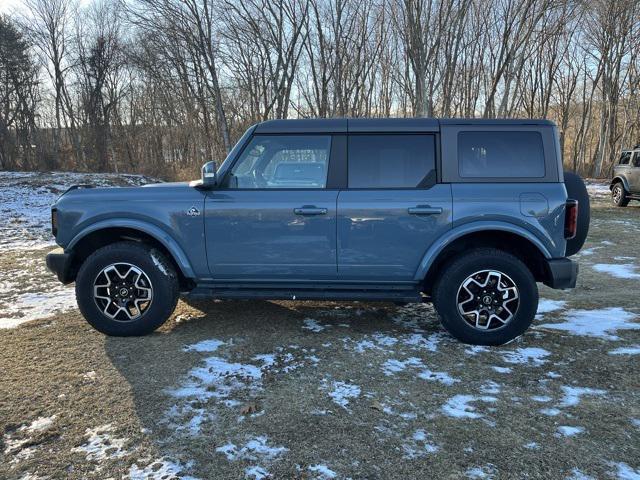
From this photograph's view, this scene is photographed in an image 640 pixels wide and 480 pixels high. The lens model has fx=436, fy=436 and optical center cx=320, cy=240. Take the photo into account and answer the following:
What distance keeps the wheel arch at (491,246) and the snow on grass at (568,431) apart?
1507mm

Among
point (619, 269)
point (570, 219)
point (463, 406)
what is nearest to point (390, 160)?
point (570, 219)

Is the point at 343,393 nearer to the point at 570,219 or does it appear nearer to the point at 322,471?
the point at 322,471

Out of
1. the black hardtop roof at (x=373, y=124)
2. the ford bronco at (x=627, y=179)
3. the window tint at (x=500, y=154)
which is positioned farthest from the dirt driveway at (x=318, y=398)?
the ford bronco at (x=627, y=179)

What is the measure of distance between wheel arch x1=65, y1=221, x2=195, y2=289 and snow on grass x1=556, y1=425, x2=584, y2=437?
3.09 meters

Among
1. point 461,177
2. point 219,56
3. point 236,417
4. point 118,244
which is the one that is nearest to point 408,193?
point 461,177

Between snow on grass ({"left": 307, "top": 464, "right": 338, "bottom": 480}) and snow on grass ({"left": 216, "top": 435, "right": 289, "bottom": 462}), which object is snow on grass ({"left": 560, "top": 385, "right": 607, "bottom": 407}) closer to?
snow on grass ({"left": 307, "top": 464, "right": 338, "bottom": 480})

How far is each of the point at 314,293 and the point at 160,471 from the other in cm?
200

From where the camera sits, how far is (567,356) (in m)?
3.65

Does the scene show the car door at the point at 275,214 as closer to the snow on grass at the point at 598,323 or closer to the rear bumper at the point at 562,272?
the rear bumper at the point at 562,272

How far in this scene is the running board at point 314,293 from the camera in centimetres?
389

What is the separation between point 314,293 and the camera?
396 centimetres

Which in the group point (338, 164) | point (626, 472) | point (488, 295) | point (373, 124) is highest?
point (373, 124)

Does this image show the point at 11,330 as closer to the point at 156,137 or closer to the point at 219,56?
the point at 219,56

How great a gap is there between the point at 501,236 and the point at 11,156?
36.4m
